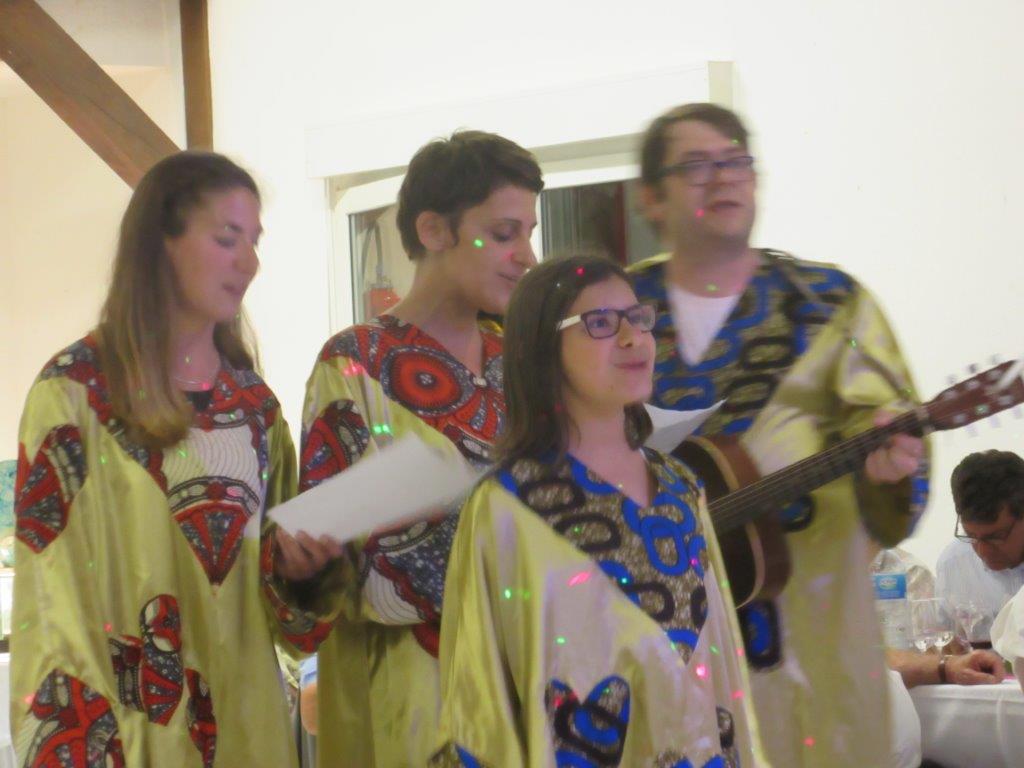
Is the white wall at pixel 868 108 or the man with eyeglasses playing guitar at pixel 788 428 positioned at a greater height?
the white wall at pixel 868 108

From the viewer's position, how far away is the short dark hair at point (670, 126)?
6.36ft

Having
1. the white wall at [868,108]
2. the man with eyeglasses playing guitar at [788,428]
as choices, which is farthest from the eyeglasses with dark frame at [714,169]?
the white wall at [868,108]

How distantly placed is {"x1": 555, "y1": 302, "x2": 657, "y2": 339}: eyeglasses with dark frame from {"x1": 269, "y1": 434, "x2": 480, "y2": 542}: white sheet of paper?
0.23 metres

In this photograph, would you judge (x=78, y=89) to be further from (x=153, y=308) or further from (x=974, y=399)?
(x=974, y=399)

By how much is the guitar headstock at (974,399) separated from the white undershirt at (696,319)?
283 mm

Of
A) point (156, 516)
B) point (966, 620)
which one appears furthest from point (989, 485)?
point (156, 516)

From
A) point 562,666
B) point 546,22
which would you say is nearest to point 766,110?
point 546,22

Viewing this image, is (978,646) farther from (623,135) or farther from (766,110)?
(623,135)

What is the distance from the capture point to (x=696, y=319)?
197cm

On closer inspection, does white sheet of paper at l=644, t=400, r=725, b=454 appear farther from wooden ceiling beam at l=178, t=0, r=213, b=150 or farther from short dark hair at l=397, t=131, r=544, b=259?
wooden ceiling beam at l=178, t=0, r=213, b=150

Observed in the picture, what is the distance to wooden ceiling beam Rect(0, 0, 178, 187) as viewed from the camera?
5.15m

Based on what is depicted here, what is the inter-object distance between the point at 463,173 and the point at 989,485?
6.63 ft

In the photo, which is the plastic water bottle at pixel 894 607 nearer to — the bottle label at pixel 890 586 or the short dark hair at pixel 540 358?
the bottle label at pixel 890 586

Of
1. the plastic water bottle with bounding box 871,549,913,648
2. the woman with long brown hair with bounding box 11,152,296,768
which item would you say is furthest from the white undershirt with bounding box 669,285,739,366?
the plastic water bottle with bounding box 871,549,913,648
